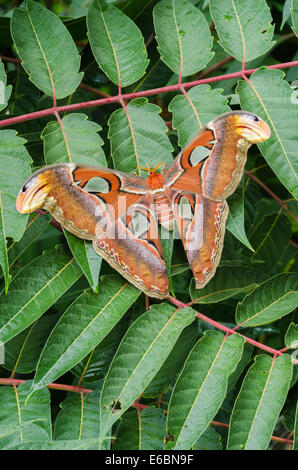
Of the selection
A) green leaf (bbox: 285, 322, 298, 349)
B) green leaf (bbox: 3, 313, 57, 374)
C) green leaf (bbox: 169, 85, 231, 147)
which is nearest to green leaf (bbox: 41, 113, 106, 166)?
green leaf (bbox: 169, 85, 231, 147)

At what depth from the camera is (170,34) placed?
6.82ft

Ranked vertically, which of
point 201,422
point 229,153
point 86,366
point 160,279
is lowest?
point 86,366

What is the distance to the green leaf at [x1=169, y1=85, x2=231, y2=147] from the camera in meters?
1.94

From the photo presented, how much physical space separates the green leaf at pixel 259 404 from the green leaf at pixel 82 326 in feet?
1.61

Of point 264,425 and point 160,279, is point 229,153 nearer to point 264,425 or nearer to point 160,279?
point 160,279

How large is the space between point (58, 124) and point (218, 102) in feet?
1.90

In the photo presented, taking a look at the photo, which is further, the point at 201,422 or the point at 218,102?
the point at 218,102

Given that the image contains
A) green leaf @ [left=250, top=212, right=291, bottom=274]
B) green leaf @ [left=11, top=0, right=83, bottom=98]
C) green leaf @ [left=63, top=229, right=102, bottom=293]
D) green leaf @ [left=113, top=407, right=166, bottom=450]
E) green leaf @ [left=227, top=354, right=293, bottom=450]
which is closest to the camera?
green leaf @ [left=227, top=354, right=293, bottom=450]

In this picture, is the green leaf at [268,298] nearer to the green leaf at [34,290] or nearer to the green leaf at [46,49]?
the green leaf at [34,290]

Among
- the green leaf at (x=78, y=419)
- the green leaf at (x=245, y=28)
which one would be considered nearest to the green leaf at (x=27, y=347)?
the green leaf at (x=78, y=419)

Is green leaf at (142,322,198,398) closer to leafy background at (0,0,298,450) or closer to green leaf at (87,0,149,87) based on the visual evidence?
leafy background at (0,0,298,450)
